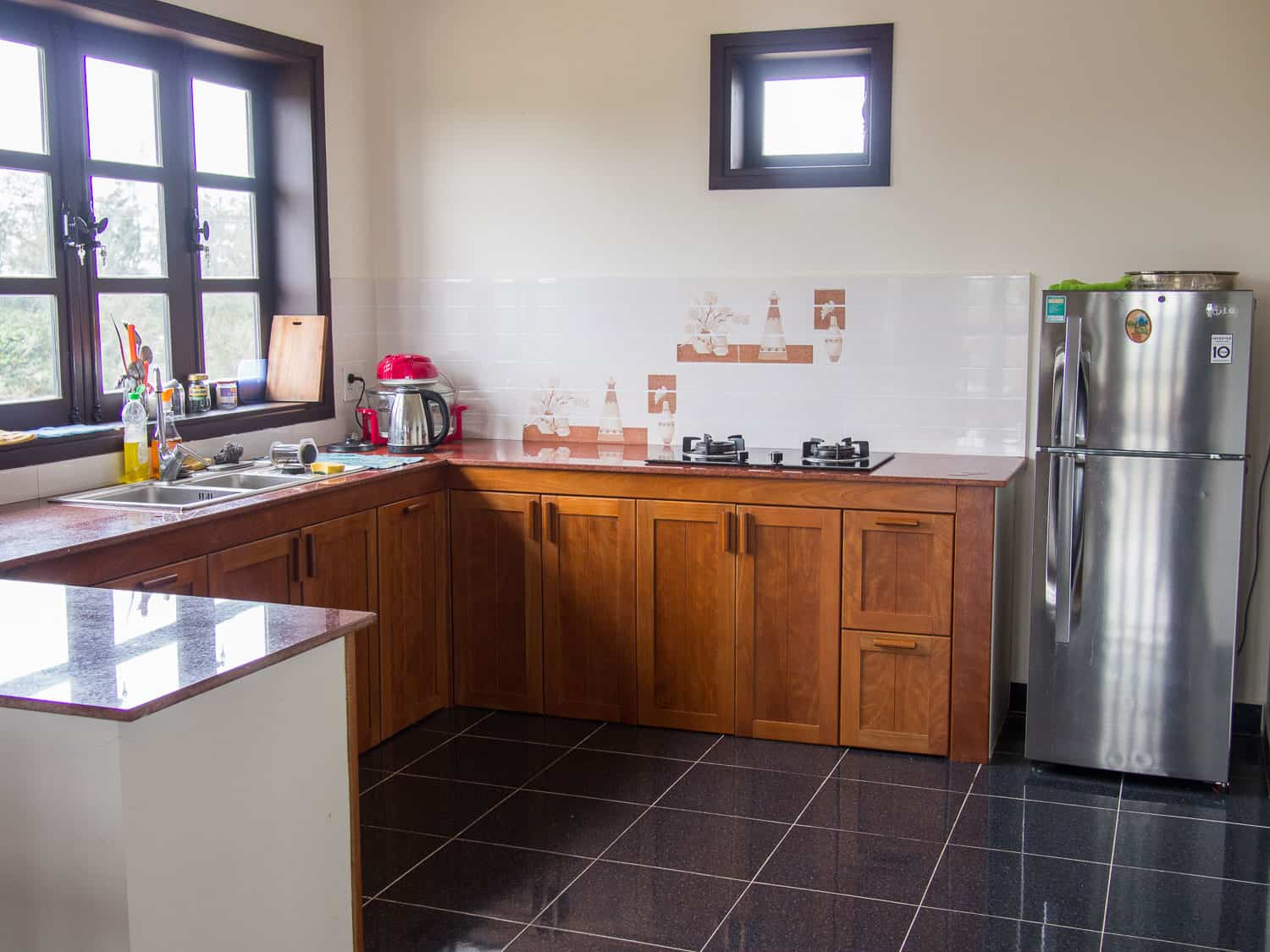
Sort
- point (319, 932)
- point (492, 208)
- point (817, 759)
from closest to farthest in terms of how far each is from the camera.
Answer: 1. point (319, 932)
2. point (817, 759)
3. point (492, 208)

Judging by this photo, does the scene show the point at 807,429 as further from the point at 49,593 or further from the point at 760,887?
the point at 49,593

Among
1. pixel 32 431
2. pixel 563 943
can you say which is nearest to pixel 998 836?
pixel 563 943

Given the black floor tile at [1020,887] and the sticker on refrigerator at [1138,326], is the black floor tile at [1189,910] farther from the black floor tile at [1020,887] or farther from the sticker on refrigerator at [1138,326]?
the sticker on refrigerator at [1138,326]

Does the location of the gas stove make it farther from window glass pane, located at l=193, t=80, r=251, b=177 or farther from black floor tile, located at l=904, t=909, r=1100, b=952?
window glass pane, located at l=193, t=80, r=251, b=177

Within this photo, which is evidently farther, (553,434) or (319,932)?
(553,434)

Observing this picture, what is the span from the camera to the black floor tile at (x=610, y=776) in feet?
12.2

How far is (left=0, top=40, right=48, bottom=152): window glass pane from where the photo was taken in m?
3.60

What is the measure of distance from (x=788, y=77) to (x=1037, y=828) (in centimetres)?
268

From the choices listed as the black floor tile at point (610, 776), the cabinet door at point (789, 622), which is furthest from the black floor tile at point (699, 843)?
the cabinet door at point (789, 622)

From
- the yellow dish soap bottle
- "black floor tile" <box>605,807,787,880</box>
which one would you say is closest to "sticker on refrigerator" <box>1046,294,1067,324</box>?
"black floor tile" <box>605,807,787,880</box>

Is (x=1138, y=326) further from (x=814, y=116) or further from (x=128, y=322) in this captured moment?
(x=128, y=322)

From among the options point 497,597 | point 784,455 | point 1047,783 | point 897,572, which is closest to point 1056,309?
point 897,572

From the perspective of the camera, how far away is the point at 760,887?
3.12 m

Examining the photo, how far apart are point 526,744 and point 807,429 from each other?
147cm
